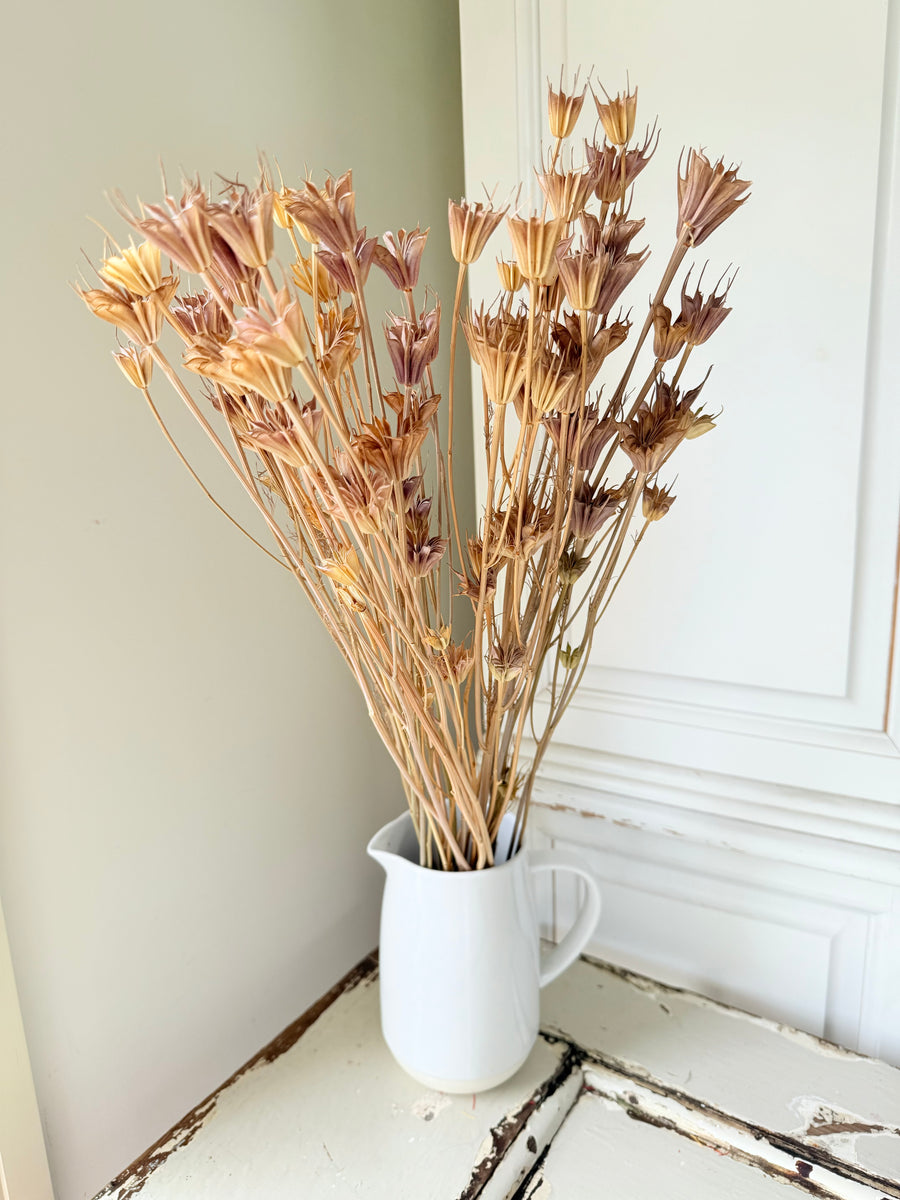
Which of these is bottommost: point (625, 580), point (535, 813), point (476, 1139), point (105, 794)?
point (476, 1139)

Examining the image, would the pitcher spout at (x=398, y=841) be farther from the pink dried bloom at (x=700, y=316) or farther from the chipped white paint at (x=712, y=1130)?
the pink dried bloom at (x=700, y=316)

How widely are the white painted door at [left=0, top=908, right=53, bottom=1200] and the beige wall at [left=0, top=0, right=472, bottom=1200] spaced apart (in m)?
0.02

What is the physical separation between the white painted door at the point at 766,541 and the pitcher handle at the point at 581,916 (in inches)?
4.9

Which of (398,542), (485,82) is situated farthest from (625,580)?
(485,82)

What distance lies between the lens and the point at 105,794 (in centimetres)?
56

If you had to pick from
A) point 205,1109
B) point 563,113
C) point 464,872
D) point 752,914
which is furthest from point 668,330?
point 205,1109

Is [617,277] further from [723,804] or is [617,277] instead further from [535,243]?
[723,804]

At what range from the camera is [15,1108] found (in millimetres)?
511

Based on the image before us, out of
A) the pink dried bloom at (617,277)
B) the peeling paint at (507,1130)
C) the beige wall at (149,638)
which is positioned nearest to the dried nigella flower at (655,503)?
the pink dried bloom at (617,277)

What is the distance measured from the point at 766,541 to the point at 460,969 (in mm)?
393

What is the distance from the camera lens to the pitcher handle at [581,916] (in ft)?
2.04

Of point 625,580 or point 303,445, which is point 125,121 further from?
point 625,580

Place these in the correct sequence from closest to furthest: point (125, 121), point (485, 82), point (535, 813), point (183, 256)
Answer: point (183, 256) < point (125, 121) < point (485, 82) < point (535, 813)

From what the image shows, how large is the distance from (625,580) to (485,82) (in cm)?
43
